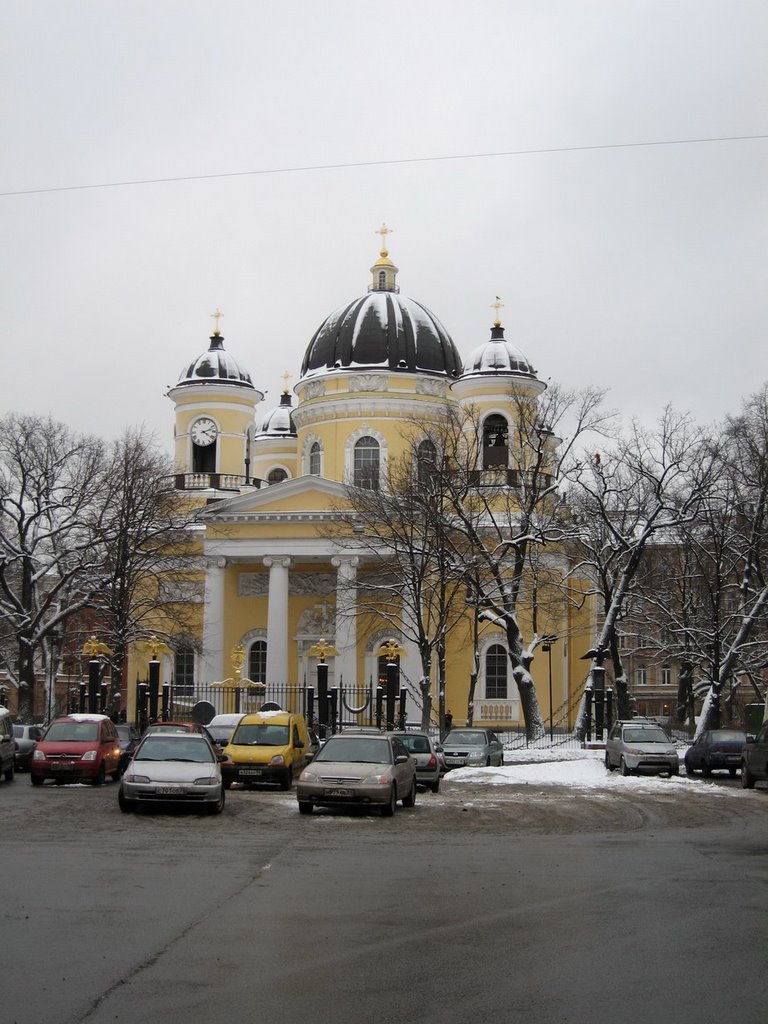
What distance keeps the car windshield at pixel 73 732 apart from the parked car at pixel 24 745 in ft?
12.3

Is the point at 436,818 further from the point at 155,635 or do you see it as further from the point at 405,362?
the point at 405,362

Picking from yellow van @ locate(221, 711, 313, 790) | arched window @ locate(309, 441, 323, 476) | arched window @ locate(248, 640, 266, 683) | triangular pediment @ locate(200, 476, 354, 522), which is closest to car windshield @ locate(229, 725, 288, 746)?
yellow van @ locate(221, 711, 313, 790)

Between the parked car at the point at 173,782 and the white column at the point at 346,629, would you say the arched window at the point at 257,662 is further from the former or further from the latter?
the parked car at the point at 173,782

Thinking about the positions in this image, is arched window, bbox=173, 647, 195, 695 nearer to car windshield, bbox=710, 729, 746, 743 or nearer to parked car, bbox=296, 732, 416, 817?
car windshield, bbox=710, 729, 746, 743

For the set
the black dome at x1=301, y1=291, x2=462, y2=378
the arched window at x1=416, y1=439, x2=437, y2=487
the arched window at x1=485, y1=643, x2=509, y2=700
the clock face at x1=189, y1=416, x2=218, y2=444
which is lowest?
the arched window at x1=485, y1=643, x2=509, y2=700

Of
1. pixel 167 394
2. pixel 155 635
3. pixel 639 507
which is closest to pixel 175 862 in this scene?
pixel 639 507

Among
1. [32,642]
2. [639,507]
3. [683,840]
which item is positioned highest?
[639,507]

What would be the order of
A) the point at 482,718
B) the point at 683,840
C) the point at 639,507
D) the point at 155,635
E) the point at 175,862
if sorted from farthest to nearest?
the point at 482,718, the point at 155,635, the point at 639,507, the point at 683,840, the point at 175,862

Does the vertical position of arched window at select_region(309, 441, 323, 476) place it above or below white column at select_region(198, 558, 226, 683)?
above

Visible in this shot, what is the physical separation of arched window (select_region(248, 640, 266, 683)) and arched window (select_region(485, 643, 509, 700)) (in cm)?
922

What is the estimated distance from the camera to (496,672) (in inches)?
2224

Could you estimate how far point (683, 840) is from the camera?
670 inches

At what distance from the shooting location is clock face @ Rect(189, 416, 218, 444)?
61.6 metres

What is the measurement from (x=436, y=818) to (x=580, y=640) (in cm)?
4259
